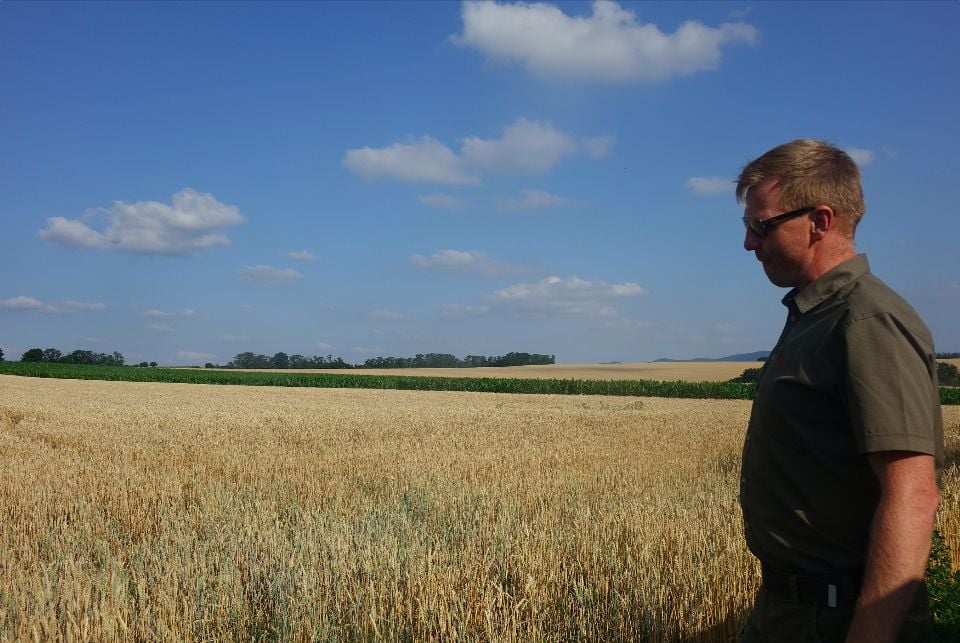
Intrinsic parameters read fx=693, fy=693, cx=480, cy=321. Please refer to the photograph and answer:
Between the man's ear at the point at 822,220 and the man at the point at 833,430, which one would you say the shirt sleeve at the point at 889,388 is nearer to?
the man at the point at 833,430

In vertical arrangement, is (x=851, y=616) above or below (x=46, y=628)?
above

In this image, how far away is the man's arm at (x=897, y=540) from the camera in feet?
6.22

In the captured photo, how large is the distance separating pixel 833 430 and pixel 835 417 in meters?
0.04

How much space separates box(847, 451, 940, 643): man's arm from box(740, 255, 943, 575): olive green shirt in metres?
0.07

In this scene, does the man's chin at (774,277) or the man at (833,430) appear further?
the man's chin at (774,277)

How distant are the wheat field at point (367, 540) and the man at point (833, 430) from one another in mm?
2045

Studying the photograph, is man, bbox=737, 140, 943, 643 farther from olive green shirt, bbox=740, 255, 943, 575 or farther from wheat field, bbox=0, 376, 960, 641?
wheat field, bbox=0, 376, 960, 641

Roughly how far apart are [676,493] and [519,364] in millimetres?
96836

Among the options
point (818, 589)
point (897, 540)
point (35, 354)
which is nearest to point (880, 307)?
point (897, 540)

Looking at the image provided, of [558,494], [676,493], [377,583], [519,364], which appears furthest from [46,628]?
[519,364]

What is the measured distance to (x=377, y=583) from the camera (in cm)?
473

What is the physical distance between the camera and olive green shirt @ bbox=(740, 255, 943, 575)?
191 cm

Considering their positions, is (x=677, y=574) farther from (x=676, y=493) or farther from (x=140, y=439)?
(x=140, y=439)

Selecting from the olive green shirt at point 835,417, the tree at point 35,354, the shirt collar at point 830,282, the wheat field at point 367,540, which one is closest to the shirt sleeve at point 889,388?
the olive green shirt at point 835,417
